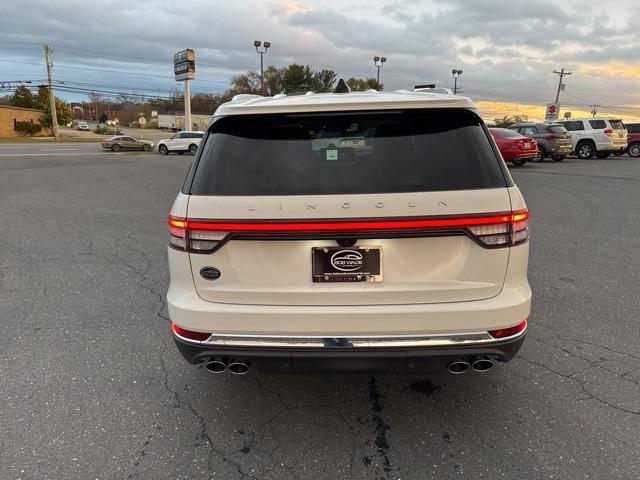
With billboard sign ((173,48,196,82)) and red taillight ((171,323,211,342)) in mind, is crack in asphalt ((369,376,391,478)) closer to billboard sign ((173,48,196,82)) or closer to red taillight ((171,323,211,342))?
red taillight ((171,323,211,342))

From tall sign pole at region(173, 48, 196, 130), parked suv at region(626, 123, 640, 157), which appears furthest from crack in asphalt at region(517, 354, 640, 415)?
tall sign pole at region(173, 48, 196, 130)

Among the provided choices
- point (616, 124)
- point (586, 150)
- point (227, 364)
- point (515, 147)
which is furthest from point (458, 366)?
point (616, 124)

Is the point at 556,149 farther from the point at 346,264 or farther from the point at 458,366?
the point at 346,264

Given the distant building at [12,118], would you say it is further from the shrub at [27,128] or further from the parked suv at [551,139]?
the parked suv at [551,139]

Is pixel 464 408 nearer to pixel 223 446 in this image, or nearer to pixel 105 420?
pixel 223 446

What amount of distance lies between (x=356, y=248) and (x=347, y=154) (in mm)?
509

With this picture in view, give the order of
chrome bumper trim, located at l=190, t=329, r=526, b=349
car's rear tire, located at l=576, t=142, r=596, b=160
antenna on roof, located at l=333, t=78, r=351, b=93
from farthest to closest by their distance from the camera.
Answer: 1. car's rear tire, located at l=576, t=142, r=596, b=160
2. antenna on roof, located at l=333, t=78, r=351, b=93
3. chrome bumper trim, located at l=190, t=329, r=526, b=349

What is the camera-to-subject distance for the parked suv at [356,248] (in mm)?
2297

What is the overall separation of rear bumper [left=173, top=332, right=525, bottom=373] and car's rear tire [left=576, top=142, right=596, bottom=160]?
25796 mm

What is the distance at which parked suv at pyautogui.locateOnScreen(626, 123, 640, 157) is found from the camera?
26203mm

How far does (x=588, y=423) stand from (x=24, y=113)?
77382mm

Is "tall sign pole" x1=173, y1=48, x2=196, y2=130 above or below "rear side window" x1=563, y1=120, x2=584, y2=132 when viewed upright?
above

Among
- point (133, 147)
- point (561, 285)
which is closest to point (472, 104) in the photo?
point (561, 285)

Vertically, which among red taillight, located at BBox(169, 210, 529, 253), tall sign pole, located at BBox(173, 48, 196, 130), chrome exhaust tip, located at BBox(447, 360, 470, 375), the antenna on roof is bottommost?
chrome exhaust tip, located at BBox(447, 360, 470, 375)
